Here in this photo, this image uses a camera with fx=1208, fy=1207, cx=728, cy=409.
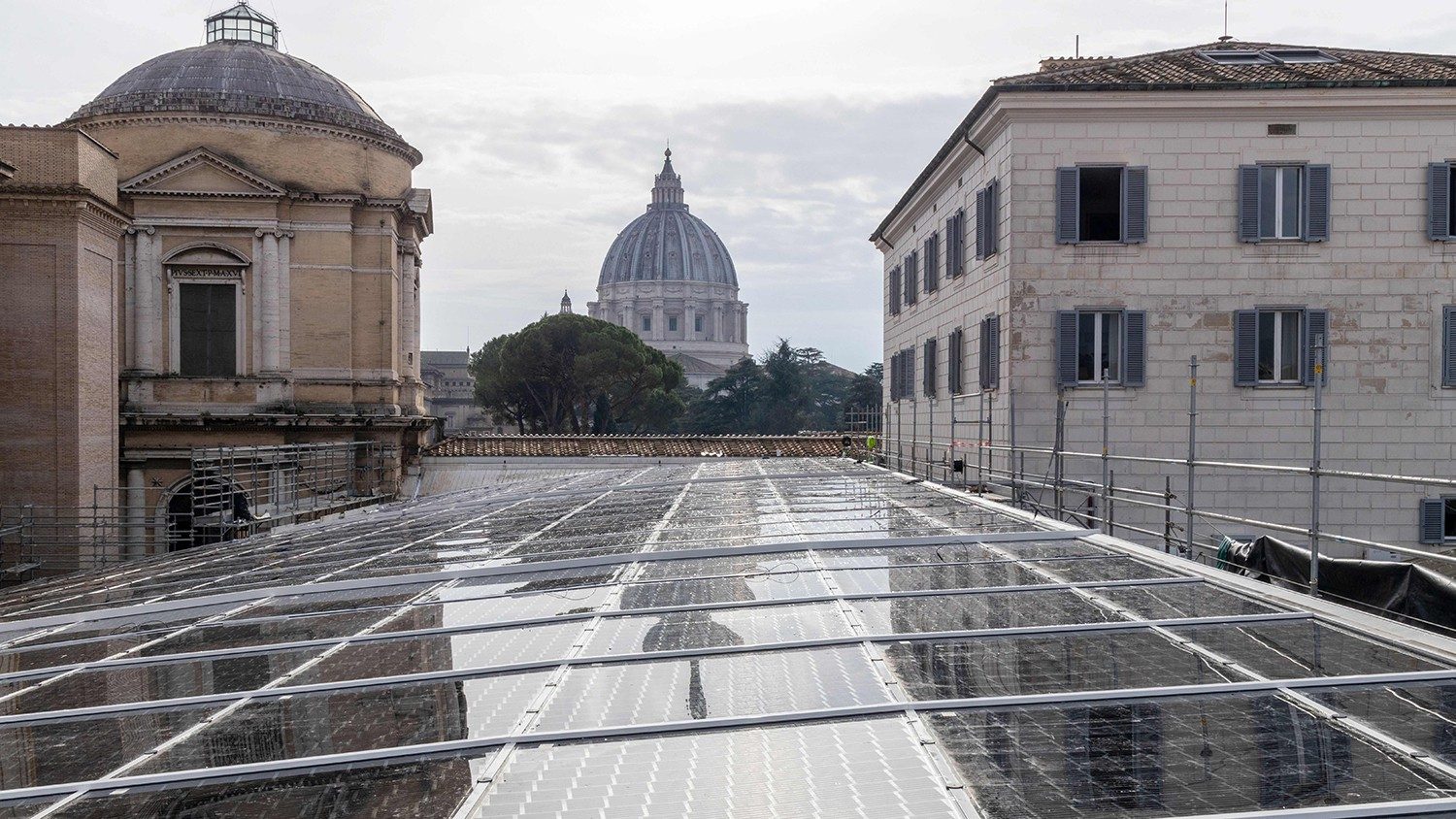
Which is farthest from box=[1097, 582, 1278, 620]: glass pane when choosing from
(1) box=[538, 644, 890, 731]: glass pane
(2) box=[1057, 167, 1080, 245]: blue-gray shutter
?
(2) box=[1057, 167, 1080, 245]: blue-gray shutter

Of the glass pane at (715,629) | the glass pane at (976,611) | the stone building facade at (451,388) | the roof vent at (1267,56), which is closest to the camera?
the glass pane at (715,629)

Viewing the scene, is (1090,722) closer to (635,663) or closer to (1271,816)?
(1271,816)

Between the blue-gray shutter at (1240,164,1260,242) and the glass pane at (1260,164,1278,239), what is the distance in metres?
Result: 0.15

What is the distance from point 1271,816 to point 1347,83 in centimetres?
1922

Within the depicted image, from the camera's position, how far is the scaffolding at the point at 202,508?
21.2 meters

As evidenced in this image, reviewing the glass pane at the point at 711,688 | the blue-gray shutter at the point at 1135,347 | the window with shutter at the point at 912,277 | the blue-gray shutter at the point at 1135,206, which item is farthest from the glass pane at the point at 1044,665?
the window with shutter at the point at 912,277

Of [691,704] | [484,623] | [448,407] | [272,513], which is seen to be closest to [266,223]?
[272,513]

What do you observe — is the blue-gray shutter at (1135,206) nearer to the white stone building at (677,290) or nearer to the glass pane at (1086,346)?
the glass pane at (1086,346)

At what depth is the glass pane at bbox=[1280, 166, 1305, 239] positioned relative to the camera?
809 inches

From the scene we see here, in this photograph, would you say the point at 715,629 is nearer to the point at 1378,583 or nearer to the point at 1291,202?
the point at 1378,583

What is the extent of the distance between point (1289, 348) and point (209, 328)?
30.3 metres

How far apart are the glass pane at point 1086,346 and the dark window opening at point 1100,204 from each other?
1.37 meters

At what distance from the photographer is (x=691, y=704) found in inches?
209

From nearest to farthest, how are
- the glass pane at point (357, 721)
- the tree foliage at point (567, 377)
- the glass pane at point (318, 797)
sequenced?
the glass pane at point (318, 797)
the glass pane at point (357, 721)
the tree foliage at point (567, 377)
